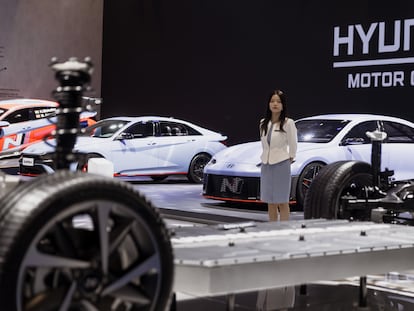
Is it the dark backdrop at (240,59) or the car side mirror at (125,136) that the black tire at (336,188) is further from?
the car side mirror at (125,136)

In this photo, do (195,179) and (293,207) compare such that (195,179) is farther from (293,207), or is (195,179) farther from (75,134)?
(75,134)

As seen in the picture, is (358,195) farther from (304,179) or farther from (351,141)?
(351,141)

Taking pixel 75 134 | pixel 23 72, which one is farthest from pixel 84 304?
pixel 23 72

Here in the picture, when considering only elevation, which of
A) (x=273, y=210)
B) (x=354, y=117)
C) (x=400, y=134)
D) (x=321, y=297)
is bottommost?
(x=321, y=297)

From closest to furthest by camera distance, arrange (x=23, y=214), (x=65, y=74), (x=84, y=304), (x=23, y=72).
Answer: (x=23, y=214) < (x=84, y=304) < (x=65, y=74) < (x=23, y=72)

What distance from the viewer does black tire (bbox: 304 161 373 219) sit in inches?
182

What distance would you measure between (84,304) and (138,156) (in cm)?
1016

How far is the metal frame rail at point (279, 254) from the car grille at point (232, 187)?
4.90m

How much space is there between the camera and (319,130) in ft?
31.6

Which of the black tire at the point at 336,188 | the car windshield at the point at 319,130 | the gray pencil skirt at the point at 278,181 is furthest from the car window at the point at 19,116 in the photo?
the black tire at the point at 336,188

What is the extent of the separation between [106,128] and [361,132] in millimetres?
4927

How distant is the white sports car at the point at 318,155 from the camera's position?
9008mm

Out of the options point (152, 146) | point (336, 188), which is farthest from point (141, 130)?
point (336, 188)

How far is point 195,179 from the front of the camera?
1299 cm
